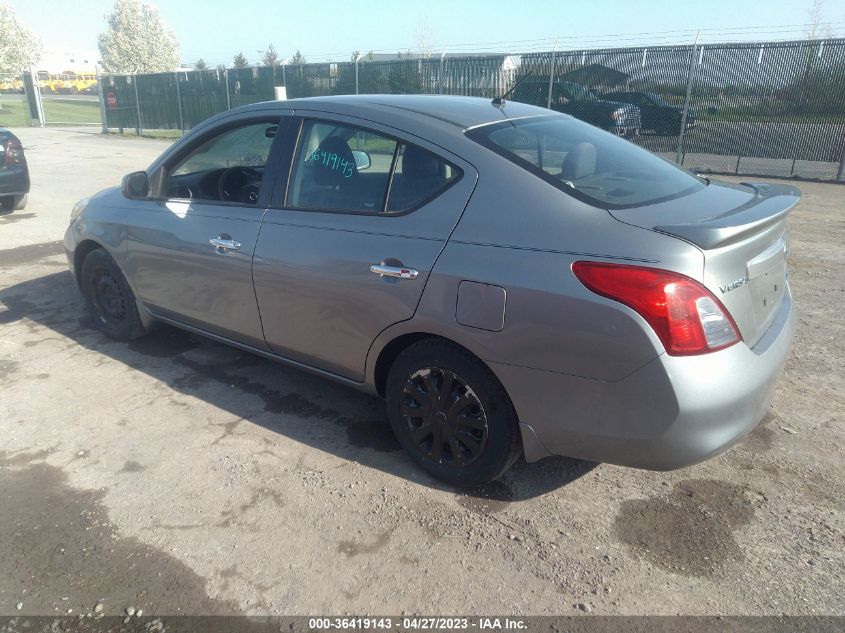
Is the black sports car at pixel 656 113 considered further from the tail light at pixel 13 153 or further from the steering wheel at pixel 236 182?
the steering wheel at pixel 236 182

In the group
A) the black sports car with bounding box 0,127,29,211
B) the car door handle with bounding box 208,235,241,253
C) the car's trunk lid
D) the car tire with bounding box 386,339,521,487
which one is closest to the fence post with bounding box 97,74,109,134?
the black sports car with bounding box 0,127,29,211

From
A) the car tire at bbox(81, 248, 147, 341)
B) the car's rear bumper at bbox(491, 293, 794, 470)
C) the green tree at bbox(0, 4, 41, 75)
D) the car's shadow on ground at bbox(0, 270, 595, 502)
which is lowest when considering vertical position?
the car's shadow on ground at bbox(0, 270, 595, 502)

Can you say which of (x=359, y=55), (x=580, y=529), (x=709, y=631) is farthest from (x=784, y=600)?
(x=359, y=55)

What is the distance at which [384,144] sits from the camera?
3090mm

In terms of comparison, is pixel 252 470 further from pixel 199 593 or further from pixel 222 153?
pixel 222 153

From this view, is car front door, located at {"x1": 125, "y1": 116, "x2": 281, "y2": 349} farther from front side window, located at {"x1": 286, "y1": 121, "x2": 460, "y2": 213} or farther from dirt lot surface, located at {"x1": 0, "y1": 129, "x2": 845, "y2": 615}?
dirt lot surface, located at {"x1": 0, "y1": 129, "x2": 845, "y2": 615}

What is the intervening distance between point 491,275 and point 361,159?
1205 millimetres

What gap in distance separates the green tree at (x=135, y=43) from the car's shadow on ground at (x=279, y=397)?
65.2 m

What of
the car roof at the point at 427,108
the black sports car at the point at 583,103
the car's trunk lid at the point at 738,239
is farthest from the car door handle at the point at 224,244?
the black sports car at the point at 583,103

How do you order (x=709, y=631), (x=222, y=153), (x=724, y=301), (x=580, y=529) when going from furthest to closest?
(x=222, y=153), (x=580, y=529), (x=724, y=301), (x=709, y=631)

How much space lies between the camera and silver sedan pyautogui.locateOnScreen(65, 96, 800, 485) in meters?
2.31

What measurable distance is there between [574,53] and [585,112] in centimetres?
131

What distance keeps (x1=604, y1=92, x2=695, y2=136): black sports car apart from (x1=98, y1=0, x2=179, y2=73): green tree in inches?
2332

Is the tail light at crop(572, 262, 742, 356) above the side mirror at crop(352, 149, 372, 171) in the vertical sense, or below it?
below
